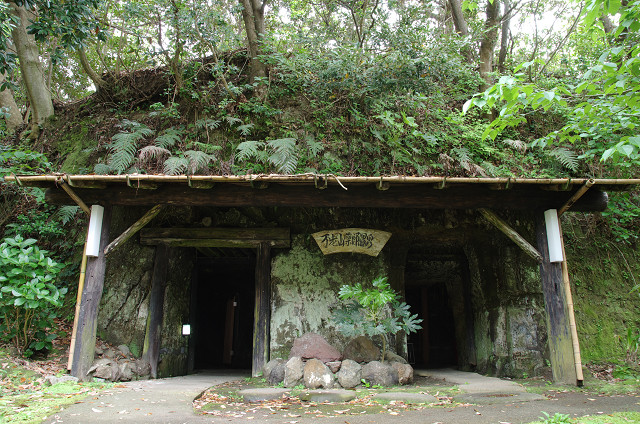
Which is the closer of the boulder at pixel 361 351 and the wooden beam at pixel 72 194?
the wooden beam at pixel 72 194

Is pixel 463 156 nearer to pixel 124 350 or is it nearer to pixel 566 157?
pixel 566 157

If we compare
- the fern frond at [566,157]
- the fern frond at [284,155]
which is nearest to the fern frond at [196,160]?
the fern frond at [284,155]

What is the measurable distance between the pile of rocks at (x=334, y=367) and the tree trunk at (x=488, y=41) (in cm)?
690

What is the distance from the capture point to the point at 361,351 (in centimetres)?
609

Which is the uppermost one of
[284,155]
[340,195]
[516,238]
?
[284,155]

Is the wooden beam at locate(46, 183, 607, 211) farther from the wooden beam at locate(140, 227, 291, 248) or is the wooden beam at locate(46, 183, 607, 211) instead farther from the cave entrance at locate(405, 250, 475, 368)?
the cave entrance at locate(405, 250, 475, 368)

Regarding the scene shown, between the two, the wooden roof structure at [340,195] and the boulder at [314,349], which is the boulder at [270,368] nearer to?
the boulder at [314,349]

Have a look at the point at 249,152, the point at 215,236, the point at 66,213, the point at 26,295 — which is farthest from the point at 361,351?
the point at 66,213

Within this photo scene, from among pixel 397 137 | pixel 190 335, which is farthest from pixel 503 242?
pixel 190 335

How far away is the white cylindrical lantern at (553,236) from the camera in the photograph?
541 cm

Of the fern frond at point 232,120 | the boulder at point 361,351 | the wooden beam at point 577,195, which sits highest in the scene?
the fern frond at point 232,120

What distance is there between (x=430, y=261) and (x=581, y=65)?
5.71 m

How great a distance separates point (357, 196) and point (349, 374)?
7.54ft

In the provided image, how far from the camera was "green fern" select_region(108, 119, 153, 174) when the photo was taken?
7027 mm
